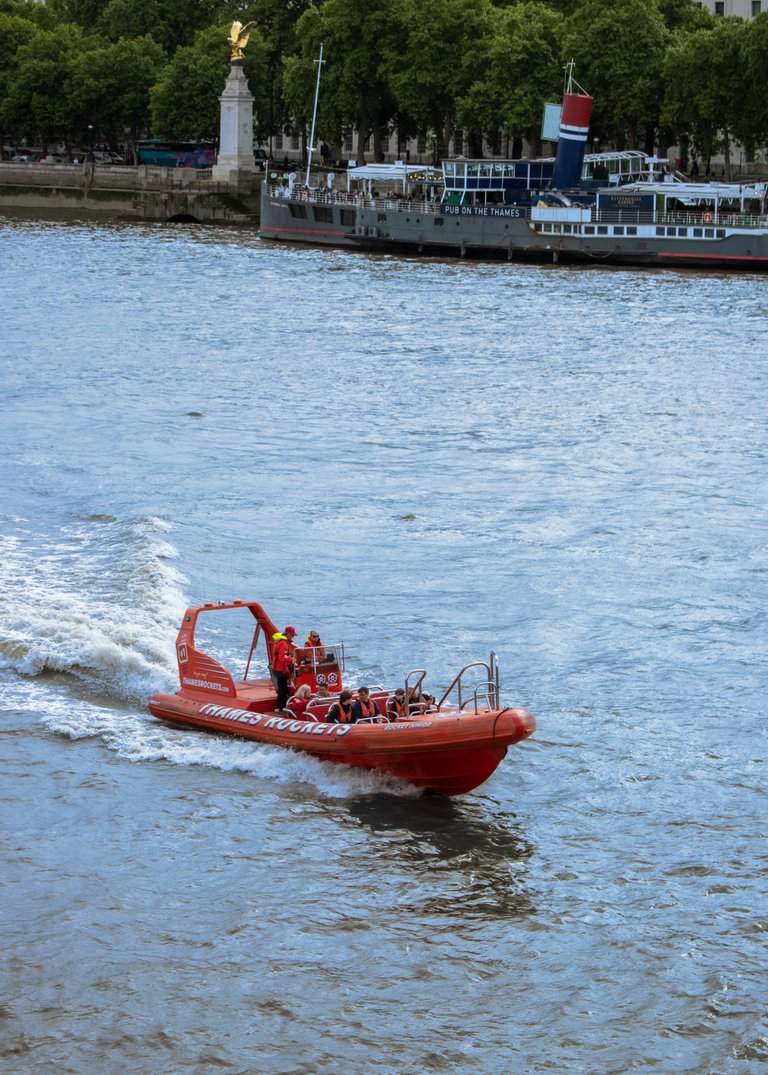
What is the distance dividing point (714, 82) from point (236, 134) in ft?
123

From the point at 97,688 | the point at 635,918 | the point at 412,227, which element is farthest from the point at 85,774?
the point at 412,227

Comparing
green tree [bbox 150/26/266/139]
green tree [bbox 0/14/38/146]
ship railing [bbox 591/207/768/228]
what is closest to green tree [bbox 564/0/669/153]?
ship railing [bbox 591/207/768/228]

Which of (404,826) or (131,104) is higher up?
(131,104)

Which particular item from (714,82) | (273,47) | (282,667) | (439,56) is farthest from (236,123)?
(282,667)

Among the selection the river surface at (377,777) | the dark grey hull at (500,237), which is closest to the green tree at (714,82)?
the dark grey hull at (500,237)

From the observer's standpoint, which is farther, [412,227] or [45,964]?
[412,227]

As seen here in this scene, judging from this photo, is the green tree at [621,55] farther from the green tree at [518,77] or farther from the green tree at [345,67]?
the green tree at [345,67]

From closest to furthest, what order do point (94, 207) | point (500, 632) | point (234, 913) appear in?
point (234, 913) → point (500, 632) → point (94, 207)

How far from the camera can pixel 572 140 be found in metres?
95.6

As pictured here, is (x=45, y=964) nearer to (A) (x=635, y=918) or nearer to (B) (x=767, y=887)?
(A) (x=635, y=918)

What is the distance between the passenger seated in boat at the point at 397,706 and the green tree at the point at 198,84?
367 ft

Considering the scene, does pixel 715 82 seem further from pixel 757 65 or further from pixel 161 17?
pixel 161 17

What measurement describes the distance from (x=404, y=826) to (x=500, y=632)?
7201 millimetres

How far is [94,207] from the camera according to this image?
123 metres
